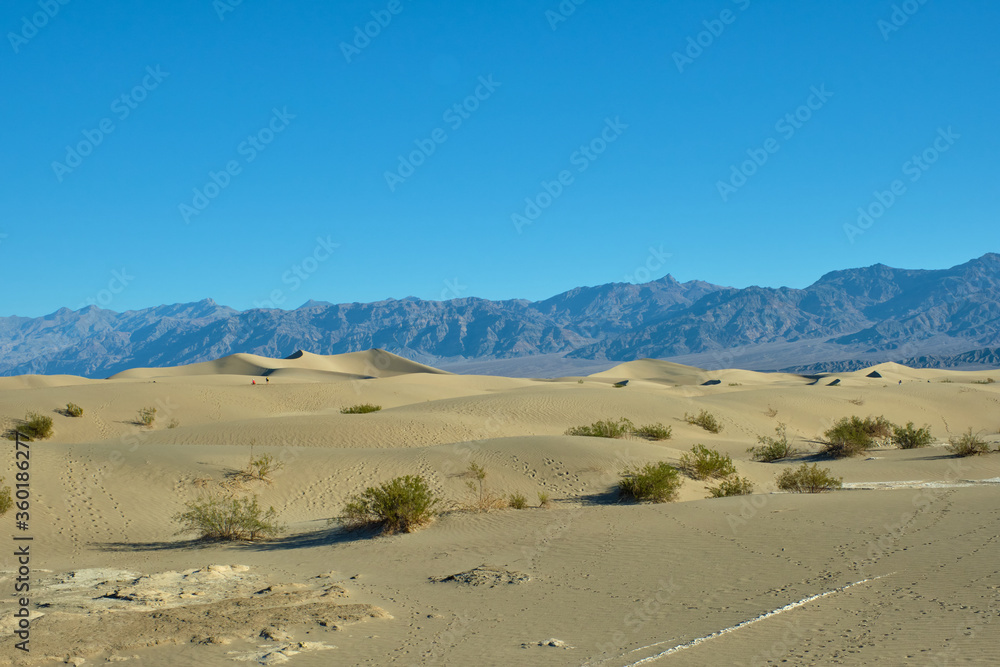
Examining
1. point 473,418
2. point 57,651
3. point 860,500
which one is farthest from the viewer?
point 473,418

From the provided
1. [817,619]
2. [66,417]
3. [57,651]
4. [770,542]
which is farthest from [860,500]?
[66,417]

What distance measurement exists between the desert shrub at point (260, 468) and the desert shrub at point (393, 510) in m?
4.59

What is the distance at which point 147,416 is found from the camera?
100.0ft

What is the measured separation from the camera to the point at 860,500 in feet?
42.0

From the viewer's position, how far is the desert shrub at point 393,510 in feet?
41.2

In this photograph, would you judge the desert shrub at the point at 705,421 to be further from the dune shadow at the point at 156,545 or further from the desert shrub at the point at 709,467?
the dune shadow at the point at 156,545

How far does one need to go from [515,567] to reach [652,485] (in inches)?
215

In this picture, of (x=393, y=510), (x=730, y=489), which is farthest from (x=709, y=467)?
(x=393, y=510)

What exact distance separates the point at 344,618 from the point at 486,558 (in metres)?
3.13

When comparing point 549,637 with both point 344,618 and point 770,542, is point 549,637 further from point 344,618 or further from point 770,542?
point 770,542

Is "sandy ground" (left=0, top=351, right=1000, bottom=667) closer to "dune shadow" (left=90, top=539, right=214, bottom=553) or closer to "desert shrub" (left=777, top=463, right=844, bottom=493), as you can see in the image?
"dune shadow" (left=90, top=539, right=214, bottom=553)

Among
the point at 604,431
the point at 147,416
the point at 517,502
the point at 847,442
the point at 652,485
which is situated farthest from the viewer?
the point at 147,416

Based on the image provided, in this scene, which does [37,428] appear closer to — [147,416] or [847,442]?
[147,416]

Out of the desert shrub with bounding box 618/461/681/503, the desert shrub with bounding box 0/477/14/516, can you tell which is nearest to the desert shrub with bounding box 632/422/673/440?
the desert shrub with bounding box 618/461/681/503
